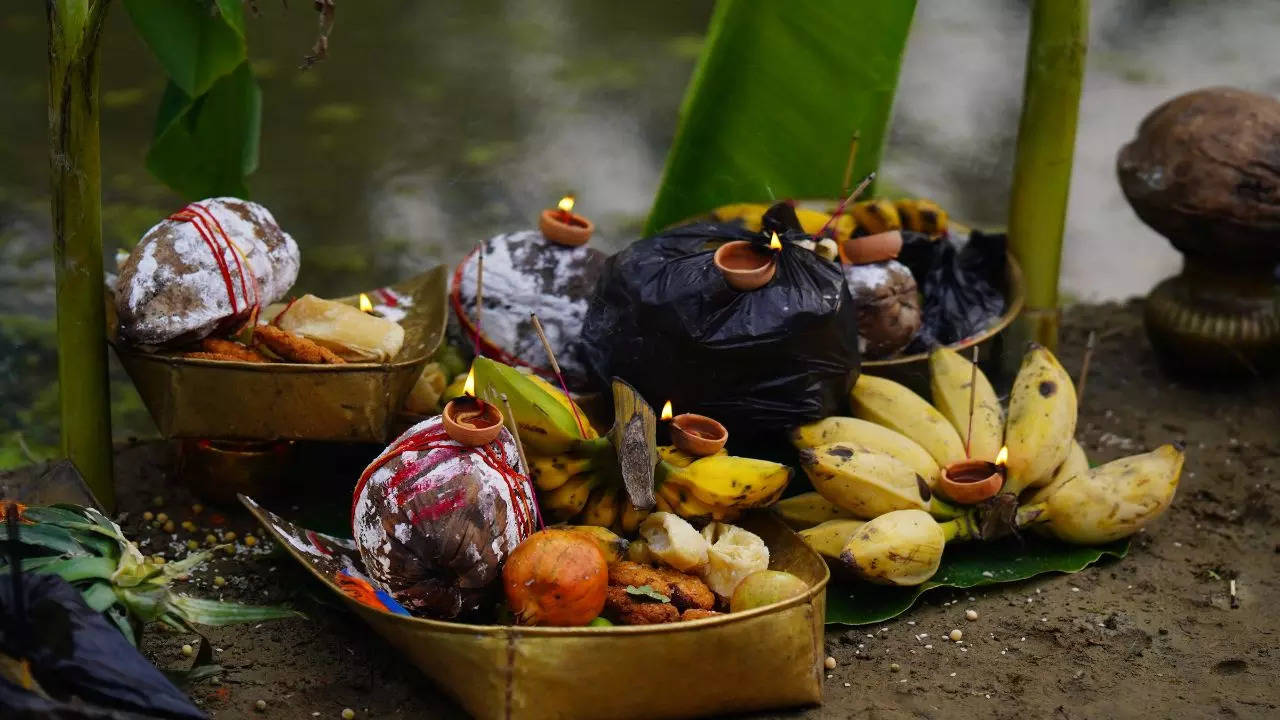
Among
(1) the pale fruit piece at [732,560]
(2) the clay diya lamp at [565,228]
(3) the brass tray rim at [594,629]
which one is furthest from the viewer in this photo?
(2) the clay diya lamp at [565,228]

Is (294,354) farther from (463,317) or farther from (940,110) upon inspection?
(940,110)

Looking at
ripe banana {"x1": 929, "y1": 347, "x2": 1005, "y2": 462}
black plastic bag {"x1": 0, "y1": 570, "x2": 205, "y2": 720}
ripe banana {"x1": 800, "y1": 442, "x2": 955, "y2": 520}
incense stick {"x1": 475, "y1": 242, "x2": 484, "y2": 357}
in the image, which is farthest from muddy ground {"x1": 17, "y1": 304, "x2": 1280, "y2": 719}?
incense stick {"x1": 475, "y1": 242, "x2": 484, "y2": 357}

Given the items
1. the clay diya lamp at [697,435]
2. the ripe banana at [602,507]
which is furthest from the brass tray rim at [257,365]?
the clay diya lamp at [697,435]

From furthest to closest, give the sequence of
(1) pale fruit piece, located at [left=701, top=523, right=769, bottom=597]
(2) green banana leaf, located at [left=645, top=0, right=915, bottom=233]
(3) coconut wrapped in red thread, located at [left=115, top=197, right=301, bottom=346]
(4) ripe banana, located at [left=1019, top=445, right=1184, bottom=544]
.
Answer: (2) green banana leaf, located at [left=645, top=0, right=915, bottom=233] → (4) ripe banana, located at [left=1019, top=445, right=1184, bottom=544] → (3) coconut wrapped in red thread, located at [left=115, top=197, right=301, bottom=346] → (1) pale fruit piece, located at [left=701, top=523, right=769, bottom=597]

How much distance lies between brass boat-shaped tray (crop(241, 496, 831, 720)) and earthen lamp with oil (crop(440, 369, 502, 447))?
0.38 meters

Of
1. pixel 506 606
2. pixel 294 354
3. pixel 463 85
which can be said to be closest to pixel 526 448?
pixel 506 606

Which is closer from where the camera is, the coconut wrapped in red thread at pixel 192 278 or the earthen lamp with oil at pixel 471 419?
the earthen lamp with oil at pixel 471 419

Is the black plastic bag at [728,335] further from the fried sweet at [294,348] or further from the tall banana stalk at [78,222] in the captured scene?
Result: the tall banana stalk at [78,222]

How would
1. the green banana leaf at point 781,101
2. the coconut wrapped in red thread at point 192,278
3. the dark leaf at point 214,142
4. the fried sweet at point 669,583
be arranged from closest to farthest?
the fried sweet at point 669,583, the coconut wrapped in red thread at point 192,278, the dark leaf at point 214,142, the green banana leaf at point 781,101

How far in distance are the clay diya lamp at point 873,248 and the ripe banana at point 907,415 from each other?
0.35m

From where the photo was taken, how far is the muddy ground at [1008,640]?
2.70 m

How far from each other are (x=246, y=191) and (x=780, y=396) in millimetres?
1650

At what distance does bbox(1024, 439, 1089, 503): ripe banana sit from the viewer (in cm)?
327

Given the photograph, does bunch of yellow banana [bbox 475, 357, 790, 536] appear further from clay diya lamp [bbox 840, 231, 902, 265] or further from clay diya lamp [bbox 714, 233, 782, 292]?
clay diya lamp [bbox 840, 231, 902, 265]
